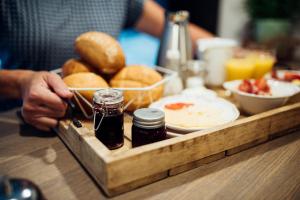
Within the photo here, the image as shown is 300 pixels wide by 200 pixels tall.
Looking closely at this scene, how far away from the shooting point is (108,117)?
0.80 meters

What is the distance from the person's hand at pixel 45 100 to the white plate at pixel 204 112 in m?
0.27

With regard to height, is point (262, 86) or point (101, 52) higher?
point (101, 52)

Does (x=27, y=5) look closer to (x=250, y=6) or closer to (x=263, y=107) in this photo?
(x=263, y=107)

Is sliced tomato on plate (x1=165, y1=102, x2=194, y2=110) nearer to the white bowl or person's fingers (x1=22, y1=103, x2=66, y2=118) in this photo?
the white bowl

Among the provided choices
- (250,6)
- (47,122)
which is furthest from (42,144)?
(250,6)

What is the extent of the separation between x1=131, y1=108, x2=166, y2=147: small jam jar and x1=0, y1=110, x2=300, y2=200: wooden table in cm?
10

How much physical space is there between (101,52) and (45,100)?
0.24 m

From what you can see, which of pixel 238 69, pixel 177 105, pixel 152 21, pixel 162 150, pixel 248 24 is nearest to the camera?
pixel 162 150

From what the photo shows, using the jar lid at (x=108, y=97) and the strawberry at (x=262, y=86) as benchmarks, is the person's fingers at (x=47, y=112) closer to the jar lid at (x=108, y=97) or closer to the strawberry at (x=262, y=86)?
the jar lid at (x=108, y=97)

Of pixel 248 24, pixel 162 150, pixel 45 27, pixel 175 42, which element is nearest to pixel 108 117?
pixel 162 150

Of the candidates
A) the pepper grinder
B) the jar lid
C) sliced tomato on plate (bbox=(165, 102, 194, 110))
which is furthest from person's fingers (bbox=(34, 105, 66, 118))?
the pepper grinder

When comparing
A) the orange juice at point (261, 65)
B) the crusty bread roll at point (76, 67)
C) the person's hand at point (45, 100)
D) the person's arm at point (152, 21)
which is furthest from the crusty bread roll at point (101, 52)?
the person's arm at point (152, 21)

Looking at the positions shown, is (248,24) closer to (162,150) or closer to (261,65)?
(261,65)

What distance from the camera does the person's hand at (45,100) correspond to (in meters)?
0.90
